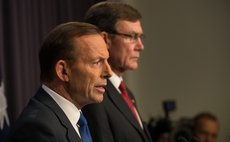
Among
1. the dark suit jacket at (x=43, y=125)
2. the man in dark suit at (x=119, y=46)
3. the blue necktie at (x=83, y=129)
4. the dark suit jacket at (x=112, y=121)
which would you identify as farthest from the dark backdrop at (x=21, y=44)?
the dark suit jacket at (x=43, y=125)

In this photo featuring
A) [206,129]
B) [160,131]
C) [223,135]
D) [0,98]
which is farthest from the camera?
[223,135]

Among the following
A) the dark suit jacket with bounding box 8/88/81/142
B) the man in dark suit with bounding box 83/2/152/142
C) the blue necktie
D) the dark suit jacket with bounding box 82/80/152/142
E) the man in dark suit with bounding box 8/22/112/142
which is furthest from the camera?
the man in dark suit with bounding box 83/2/152/142

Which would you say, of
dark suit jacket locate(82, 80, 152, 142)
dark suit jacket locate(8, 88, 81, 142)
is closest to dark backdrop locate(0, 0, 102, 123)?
dark suit jacket locate(82, 80, 152, 142)

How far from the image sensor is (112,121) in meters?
1.95

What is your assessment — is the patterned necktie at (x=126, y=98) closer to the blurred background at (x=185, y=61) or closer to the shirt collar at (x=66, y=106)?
the shirt collar at (x=66, y=106)

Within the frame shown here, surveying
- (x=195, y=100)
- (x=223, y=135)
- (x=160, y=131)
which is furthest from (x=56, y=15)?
(x=223, y=135)

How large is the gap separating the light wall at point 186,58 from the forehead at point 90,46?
2167mm

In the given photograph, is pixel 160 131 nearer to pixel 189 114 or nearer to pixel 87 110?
pixel 189 114

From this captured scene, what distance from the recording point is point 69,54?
160cm

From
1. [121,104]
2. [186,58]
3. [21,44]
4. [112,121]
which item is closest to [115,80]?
[121,104]

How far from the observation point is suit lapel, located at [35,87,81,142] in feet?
5.04

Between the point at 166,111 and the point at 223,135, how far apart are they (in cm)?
46

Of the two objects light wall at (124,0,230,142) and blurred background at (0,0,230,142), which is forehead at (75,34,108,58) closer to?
blurred background at (0,0,230,142)

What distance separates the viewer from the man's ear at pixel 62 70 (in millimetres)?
1599
